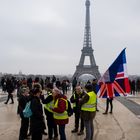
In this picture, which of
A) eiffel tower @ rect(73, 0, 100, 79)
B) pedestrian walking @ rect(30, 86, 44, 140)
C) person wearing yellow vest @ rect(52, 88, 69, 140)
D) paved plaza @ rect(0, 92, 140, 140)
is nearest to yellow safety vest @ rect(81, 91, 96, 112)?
person wearing yellow vest @ rect(52, 88, 69, 140)

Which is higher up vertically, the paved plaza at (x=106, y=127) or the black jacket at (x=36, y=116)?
the black jacket at (x=36, y=116)

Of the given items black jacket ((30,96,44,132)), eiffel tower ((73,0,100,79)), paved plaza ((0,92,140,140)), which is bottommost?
paved plaza ((0,92,140,140))

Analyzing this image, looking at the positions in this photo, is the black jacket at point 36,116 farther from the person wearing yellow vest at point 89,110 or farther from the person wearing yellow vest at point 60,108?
the person wearing yellow vest at point 89,110

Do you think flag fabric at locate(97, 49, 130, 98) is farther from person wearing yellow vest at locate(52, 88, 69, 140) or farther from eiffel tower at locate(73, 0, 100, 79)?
eiffel tower at locate(73, 0, 100, 79)

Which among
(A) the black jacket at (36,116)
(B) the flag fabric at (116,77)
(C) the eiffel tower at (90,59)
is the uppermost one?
(C) the eiffel tower at (90,59)

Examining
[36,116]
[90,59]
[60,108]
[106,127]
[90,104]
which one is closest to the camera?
[36,116]

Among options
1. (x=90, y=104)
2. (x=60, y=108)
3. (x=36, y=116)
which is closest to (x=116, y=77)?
(x=90, y=104)

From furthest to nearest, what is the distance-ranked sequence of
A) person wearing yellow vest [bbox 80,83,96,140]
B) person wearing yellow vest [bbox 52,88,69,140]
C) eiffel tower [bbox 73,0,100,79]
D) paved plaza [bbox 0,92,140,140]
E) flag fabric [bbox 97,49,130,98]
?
eiffel tower [bbox 73,0,100,79] < flag fabric [bbox 97,49,130,98] < paved plaza [bbox 0,92,140,140] < person wearing yellow vest [bbox 80,83,96,140] < person wearing yellow vest [bbox 52,88,69,140]

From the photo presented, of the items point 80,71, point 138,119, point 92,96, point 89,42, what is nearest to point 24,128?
point 92,96

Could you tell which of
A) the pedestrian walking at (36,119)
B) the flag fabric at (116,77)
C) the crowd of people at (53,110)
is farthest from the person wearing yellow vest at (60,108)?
the flag fabric at (116,77)

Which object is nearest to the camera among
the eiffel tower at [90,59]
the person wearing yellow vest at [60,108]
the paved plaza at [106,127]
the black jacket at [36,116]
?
the black jacket at [36,116]

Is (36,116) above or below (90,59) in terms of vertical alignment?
below

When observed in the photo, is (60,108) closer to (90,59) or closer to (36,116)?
(36,116)

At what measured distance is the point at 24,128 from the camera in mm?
9000
